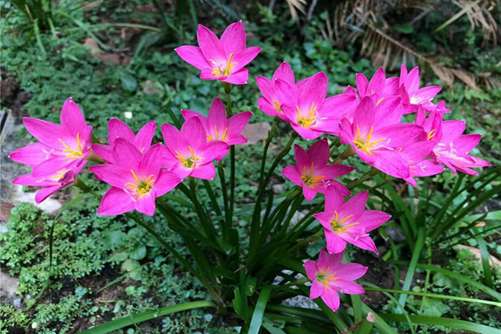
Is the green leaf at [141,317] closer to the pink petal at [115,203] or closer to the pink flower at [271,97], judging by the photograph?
the pink petal at [115,203]

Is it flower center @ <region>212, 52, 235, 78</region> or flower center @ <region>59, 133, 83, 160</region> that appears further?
flower center @ <region>212, 52, 235, 78</region>

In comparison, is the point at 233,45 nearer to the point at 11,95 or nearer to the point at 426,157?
the point at 426,157

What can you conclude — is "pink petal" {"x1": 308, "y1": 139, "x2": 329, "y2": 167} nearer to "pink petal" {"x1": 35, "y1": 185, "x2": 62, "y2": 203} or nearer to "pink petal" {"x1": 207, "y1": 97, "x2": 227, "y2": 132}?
"pink petal" {"x1": 207, "y1": 97, "x2": 227, "y2": 132}

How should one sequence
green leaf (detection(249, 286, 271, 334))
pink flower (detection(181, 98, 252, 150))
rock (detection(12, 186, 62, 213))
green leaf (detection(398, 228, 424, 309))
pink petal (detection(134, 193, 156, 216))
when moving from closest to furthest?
pink petal (detection(134, 193, 156, 216))
pink flower (detection(181, 98, 252, 150))
green leaf (detection(249, 286, 271, 334))
green leaf (detection(398, 228, 424, 309))
rock (detection(12, 186, 62, 213))

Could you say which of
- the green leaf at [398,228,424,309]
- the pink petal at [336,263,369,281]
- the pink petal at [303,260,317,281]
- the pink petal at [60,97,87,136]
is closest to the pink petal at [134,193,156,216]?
the pink petal at [60,97,87,136]

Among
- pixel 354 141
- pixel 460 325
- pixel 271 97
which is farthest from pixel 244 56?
pixel 460 325

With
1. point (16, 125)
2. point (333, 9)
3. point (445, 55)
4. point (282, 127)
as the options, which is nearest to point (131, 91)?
point (16, 125)
